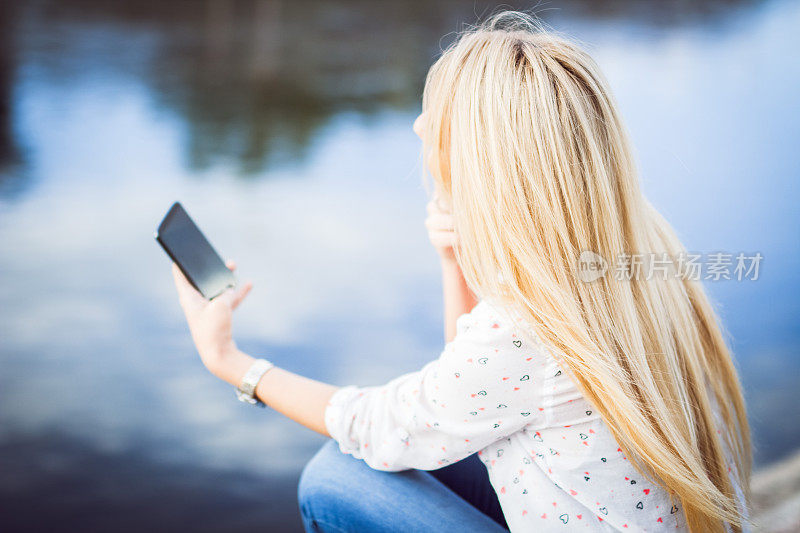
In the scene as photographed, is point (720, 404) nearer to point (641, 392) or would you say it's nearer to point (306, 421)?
point (641, 392)

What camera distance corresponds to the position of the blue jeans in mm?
833

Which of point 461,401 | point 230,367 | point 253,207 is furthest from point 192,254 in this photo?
point 253,207

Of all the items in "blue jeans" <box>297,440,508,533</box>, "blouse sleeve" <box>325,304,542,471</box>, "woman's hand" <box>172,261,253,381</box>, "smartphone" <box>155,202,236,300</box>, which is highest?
"smartphone" <box>155,202,236,300</box>

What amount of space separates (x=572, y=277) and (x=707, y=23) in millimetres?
3638

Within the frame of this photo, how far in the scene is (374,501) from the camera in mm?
850

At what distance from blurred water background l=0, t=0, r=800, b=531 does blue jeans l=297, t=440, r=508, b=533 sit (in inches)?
14.7

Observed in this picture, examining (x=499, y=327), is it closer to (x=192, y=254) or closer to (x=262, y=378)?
(x=262, y=378)

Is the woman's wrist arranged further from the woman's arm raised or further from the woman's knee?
the woman's knee

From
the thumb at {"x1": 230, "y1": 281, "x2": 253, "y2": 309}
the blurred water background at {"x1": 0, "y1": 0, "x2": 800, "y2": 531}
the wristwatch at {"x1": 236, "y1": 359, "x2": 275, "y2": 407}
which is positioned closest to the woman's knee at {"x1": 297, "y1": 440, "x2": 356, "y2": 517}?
the wristwatch at {"x1": 236, "y1": 359, "x2": 275, "y2": 407}

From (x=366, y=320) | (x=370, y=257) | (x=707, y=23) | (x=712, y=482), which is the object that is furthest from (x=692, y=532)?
(x=707, y=23)

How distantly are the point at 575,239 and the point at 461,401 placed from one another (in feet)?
0.70

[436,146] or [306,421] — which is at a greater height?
[436,146]

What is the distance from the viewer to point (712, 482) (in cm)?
79

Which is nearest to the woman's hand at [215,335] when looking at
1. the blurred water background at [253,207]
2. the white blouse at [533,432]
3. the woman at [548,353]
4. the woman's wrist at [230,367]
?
the woman's wrist at [230,367]
